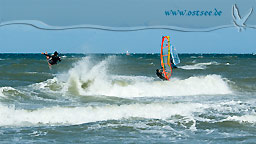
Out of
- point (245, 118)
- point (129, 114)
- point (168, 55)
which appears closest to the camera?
point (245, 118)

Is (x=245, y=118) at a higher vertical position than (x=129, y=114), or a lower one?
lower

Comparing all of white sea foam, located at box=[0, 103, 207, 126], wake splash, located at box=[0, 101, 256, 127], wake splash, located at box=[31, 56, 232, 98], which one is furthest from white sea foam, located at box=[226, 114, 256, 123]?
wake splash, located at box=[31, 56, 232, 98]

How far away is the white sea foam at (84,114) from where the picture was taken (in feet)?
30.8

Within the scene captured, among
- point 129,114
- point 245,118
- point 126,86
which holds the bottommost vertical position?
point 245,118

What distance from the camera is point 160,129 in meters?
8.54

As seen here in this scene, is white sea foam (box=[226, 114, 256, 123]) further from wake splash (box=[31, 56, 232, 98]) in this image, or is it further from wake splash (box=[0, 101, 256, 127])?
wake splash (box=[31, 56, 232, 98])

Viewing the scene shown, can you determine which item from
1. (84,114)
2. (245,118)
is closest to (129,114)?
(84,114)

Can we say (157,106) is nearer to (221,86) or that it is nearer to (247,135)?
(247,135)

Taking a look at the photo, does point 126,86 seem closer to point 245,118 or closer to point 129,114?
point 129,114

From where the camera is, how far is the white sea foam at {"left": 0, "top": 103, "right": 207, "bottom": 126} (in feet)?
30.8

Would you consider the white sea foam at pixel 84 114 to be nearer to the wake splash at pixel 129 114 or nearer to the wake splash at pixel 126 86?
the wake splash at pixel 129 114

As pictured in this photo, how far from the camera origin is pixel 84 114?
10.0 meters

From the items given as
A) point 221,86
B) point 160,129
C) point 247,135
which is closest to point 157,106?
point 160,129

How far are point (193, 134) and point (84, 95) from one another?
7.07 metres
